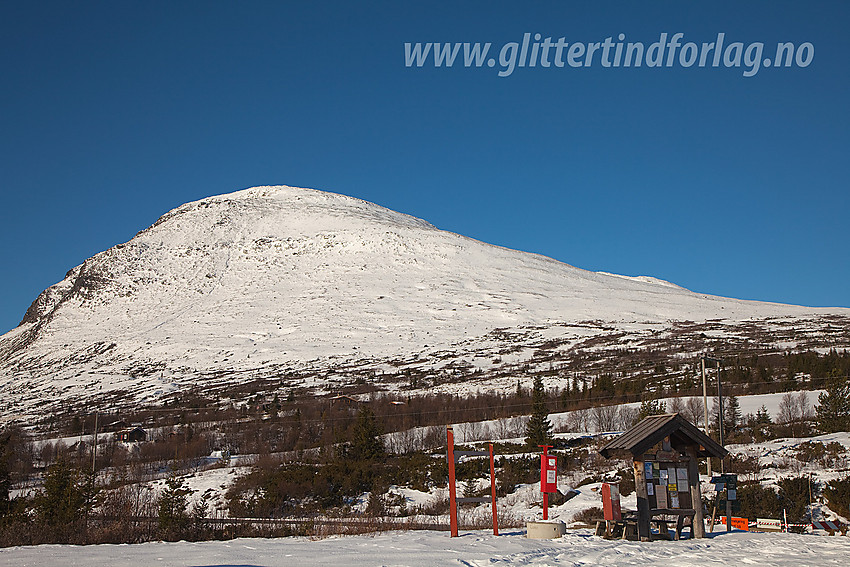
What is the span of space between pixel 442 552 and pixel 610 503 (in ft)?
17.9

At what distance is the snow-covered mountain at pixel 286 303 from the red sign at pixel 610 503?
226 ft

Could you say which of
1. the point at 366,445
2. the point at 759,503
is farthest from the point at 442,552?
the point at 366,445

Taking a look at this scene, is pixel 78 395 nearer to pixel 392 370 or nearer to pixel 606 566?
pixel 392 370

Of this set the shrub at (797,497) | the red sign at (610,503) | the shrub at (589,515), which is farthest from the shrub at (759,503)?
the red sign at (610,503)

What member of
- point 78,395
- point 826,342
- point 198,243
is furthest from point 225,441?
point 198,243

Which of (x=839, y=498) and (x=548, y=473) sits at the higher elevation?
(x=548, y=473)

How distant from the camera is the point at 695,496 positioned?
15.3 metres

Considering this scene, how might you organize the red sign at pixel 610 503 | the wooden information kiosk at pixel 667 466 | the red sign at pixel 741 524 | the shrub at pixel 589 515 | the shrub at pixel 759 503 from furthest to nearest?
the shrub at pixel 759 503 → the shrub at pixel 589 515 → the red sign at pixel 741 524 → the wooden information kiosk at pixel 667 466 → the red sign at pixel 610 503

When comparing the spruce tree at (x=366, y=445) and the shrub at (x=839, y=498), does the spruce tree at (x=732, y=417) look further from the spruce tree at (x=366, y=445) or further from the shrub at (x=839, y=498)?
the spruce tree at (x=366, y=445)

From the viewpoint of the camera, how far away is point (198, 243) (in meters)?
144

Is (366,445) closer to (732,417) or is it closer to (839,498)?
(732,417)

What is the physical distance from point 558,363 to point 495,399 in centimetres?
1566

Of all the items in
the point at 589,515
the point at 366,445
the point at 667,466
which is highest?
the point at 667,466

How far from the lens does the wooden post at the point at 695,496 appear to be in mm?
15055
